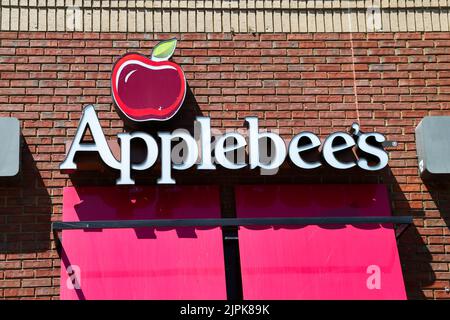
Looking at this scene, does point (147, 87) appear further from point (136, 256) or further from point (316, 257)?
point (316, 257)

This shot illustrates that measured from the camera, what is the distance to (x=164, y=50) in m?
9.27

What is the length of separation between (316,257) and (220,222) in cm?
96

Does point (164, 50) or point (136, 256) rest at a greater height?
point (164, 50)

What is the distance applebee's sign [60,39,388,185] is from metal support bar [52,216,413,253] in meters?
0.43

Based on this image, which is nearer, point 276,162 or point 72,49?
point 276,162

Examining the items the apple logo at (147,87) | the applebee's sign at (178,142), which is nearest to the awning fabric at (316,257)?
the applebee's sign at (178,142)

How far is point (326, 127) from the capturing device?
30.6 feet

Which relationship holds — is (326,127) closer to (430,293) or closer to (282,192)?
(282,192)

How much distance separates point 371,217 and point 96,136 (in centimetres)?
272

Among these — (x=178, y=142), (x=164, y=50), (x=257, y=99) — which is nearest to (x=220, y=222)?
(x=178, y=142)

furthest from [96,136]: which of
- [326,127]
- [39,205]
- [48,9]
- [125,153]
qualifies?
[326,127]

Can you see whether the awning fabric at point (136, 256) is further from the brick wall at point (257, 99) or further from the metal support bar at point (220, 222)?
the brick wall at point (257, 99)

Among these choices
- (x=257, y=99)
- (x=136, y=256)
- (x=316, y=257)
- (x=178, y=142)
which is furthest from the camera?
(x=257, y=99)

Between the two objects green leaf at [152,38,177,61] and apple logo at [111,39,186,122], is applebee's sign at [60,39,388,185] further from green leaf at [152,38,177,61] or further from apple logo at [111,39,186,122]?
green leaf at [152,38,177,61]
